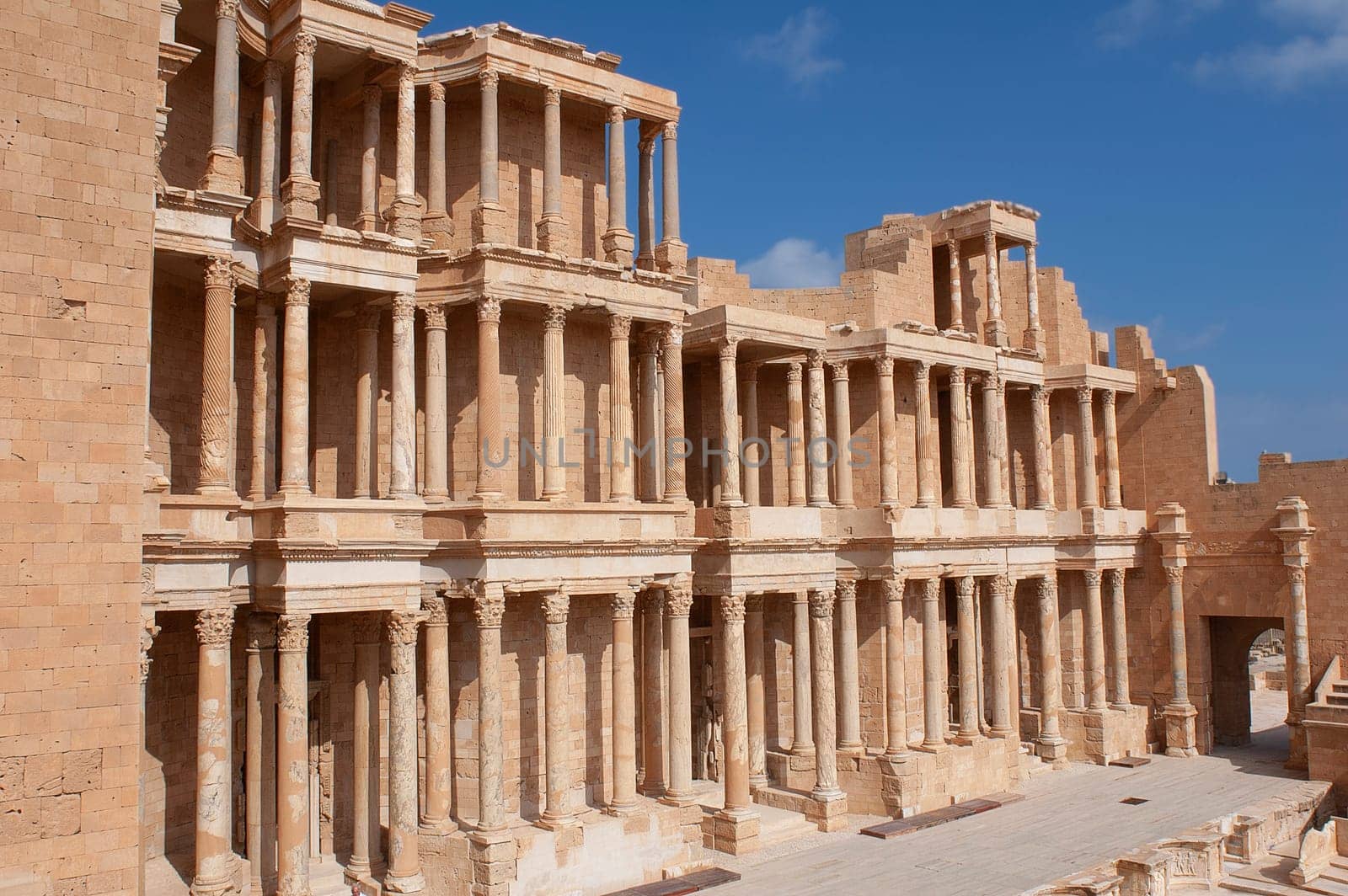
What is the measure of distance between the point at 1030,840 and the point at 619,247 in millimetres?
15909

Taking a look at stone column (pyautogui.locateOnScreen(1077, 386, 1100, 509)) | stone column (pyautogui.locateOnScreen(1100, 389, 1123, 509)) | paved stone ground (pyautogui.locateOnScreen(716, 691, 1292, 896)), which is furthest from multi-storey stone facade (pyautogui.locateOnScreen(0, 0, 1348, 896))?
stone column (pyautogui.locateOnScreen(1100, 389, 1123, 509))

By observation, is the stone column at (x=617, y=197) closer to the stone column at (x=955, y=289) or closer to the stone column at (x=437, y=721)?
the stone column at (x=437, y=721)

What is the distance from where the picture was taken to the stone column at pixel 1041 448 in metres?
33.4

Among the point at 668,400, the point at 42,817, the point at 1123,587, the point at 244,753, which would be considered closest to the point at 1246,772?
the point at 1123,587

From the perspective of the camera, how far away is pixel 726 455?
25.4m

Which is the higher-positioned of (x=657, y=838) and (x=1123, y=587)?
(x=1123, y=587)

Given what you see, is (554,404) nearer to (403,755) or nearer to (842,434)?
(403,755)

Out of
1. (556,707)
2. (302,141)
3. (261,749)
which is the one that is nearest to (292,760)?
(261,749)

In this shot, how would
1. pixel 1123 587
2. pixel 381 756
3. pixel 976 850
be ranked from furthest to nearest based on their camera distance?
pixel 1123 587 → pixel 976 850 → pixel 381 756

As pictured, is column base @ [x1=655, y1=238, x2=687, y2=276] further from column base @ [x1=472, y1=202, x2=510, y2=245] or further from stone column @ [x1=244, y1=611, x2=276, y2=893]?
stone column @ [x1=244, y1=611, x2=276, y2=893]

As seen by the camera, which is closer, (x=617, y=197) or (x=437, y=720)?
(x=437, y=720)

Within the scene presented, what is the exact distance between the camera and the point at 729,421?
1001 inches

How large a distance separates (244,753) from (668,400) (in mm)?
11056

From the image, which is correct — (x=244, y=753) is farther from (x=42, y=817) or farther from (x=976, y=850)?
(x=976, y=850)
